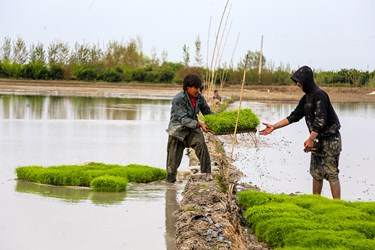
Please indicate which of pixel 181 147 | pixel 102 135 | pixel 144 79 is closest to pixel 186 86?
pixel 181 147

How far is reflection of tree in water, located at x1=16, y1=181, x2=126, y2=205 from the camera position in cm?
820

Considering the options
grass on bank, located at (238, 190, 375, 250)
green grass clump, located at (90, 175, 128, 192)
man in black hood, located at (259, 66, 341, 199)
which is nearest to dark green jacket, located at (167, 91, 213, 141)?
green grass clump, located at (90, 175, 128, 192)

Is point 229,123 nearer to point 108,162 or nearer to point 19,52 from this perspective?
point 108,162

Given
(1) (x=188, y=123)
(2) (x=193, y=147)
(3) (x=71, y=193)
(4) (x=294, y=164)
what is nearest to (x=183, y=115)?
(1) (x=188, y=123)

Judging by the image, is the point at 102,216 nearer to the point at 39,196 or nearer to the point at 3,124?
the point at 39,196

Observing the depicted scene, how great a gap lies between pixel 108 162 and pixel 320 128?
17.4ft

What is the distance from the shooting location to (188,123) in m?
8.29

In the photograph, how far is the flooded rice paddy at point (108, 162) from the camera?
643 cm

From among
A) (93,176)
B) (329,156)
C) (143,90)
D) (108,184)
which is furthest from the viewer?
(143,90)

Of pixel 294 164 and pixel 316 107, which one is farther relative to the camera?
pixel 294 164

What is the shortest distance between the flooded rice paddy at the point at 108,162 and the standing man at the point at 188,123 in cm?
53

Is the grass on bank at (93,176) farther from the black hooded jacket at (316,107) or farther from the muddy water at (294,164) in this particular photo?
the black hooded jacket at (316,107)

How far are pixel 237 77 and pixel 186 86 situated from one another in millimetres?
47694

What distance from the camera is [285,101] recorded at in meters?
41.7
